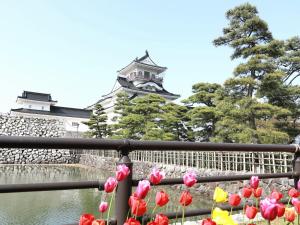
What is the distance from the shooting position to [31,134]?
63.5ft

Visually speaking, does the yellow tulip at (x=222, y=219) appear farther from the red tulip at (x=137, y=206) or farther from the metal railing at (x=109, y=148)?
the metal railing at (x=109, y=148)

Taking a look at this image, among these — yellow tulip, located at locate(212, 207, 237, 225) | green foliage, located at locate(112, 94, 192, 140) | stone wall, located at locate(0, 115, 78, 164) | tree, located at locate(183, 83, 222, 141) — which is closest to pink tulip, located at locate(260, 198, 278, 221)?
yellow tulip, located at locate(212, 207, 237, 225)

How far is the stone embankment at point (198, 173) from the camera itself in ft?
24.6

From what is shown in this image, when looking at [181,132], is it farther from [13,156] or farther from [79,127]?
[79,127]

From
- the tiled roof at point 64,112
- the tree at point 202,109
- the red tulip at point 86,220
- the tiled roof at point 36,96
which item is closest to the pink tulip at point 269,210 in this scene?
the red tulip at point 86,220

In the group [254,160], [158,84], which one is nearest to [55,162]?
[158,84]

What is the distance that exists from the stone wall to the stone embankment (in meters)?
1.86

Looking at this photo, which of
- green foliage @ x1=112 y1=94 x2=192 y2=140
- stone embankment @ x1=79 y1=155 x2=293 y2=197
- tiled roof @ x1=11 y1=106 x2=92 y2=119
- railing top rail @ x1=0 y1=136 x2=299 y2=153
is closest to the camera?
railing top rail @ x1=0 y1=136 x2=299 y2=153

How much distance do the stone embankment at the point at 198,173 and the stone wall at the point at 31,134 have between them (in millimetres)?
1856

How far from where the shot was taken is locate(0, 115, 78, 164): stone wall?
1869cm

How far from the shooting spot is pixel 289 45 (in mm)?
12445

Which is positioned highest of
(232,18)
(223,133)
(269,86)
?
(232,18)

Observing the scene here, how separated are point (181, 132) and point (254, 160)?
6811 millimetres

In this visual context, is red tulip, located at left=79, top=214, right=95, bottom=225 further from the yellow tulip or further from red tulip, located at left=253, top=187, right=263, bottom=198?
red tulip, located at left=253, top=187, right=263, bottom=198
